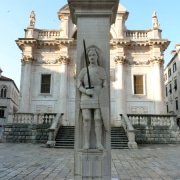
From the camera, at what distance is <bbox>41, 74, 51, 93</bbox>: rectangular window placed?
2347 centimetres

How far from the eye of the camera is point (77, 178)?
490cm

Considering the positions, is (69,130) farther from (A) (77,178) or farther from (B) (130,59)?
(A) (77,178)

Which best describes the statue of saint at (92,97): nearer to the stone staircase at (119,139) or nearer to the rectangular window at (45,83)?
the stone staircase at (119,139)

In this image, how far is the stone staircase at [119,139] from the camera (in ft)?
48.4

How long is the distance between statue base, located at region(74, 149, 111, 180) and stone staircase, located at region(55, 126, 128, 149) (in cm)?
991

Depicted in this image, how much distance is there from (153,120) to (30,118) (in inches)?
431

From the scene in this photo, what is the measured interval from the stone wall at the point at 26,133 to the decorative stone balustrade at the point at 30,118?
842 mm

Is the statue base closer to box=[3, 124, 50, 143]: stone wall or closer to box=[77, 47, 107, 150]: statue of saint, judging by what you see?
box=[77, 47, 107, 150]: statue of saint

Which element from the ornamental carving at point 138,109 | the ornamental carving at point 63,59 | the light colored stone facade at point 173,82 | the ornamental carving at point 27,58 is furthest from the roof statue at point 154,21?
the light colored stone facade at point 173,82

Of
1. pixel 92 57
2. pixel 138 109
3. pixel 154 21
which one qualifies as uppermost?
pixel 154 21

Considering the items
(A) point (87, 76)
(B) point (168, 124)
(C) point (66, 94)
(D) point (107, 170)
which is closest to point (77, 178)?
(D) point (107, 170)

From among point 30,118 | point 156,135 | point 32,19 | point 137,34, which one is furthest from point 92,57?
point 32,19

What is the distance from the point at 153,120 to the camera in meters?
18.8

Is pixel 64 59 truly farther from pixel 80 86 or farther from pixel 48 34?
pixel 80 86
